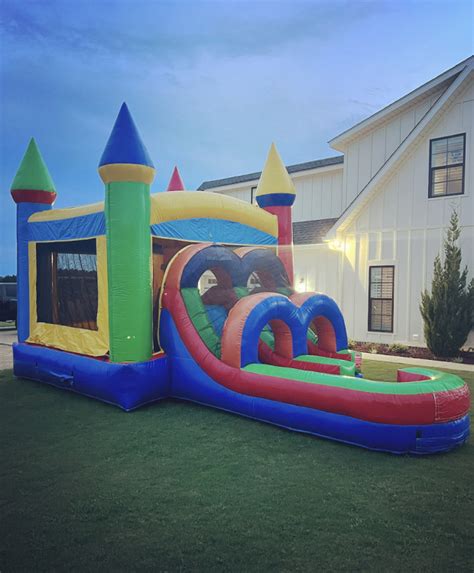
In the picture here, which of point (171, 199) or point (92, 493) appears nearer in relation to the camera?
point (92, 493)

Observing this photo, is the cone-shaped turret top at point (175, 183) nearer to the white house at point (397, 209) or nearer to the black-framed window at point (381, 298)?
the white house at point (397, 209)

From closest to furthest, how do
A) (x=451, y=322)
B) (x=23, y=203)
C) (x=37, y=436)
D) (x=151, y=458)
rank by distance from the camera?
(x=151, y=458)
(x=37, y=436)
(x=23, y=203)
(x=451, y=322)

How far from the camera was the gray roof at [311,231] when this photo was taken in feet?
41.2

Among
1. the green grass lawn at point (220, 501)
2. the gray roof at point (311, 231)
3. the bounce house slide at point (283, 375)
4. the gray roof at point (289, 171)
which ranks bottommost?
the green grass lawn at point (220, 501)

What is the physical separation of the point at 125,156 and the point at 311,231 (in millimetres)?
8122

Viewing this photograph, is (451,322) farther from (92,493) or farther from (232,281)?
(92,493)

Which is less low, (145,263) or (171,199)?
(171,199)

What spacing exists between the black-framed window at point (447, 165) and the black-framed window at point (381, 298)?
2.11 metres

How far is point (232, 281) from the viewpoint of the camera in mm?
7242

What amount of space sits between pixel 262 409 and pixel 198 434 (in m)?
0.80

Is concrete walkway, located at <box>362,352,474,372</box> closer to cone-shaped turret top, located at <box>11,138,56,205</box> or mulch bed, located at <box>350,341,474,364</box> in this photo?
mulch bed, located at <box>350,341,474,364</box>

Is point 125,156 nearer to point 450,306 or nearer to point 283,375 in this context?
point 283,375

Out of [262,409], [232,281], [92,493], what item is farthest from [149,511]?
[232,281]

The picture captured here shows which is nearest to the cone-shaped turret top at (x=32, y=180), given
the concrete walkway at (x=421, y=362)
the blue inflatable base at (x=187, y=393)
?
the blue inflatable base at (x=187, y=393)
